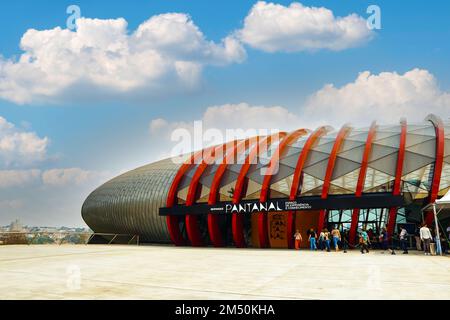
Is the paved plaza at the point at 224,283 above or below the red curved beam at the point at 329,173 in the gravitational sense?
below

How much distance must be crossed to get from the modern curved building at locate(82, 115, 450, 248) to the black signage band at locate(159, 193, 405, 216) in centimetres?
5

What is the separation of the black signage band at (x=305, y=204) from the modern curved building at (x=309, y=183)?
0.18 feet

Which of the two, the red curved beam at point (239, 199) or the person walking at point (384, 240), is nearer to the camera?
the person walking at point (384, 240)

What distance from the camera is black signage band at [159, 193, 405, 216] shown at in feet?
71.3

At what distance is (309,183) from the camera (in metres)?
24.7

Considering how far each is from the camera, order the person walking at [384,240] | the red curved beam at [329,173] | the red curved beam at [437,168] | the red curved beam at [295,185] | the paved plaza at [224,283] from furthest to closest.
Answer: the red curved beam at [295,185] < the red curved beam at [329,173] < the person walking at [384,240] < the red curved beam at [437,168] < the paved plaza at [224,283]

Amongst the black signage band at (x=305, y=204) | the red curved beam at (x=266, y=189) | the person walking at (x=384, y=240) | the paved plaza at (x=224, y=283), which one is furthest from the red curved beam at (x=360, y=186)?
the paved plaza at (x=224, y=283)

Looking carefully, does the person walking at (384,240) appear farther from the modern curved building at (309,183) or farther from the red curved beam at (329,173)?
the red curved beam at (329,173)

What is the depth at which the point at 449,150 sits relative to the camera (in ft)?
74.8

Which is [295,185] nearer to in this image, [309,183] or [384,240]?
[309,183]

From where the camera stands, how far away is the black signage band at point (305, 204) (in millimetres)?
21719

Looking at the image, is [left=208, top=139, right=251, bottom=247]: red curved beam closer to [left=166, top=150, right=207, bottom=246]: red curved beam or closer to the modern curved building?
the modern curved building

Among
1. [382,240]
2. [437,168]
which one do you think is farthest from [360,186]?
[437,168]
